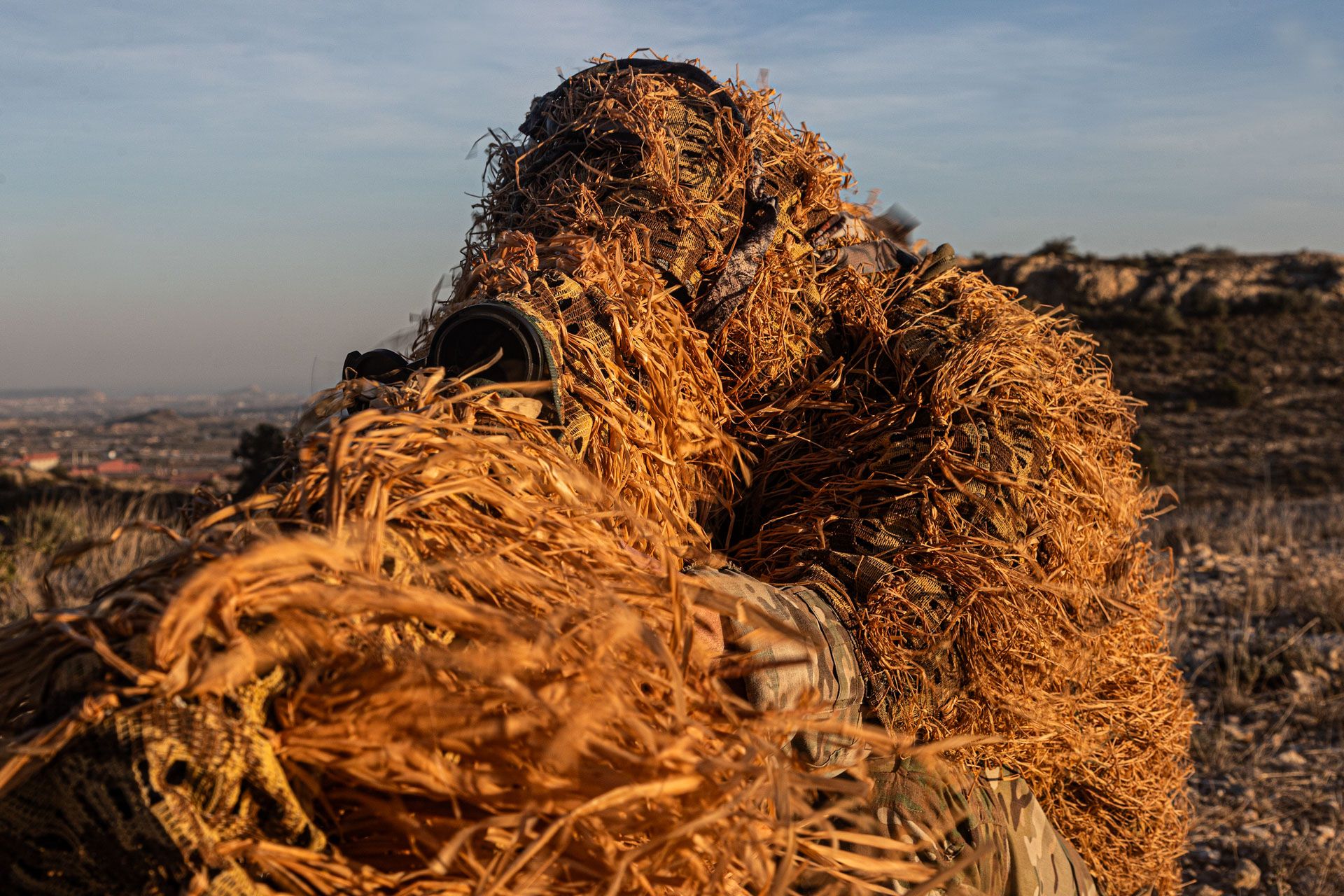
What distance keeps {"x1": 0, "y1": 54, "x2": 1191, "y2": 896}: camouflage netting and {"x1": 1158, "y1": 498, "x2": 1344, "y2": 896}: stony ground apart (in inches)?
35.1

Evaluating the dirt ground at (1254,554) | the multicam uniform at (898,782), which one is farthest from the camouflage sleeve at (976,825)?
the dirt ground at (1254,554)

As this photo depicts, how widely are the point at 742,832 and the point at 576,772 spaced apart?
18 cm

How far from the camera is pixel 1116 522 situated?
2070 millimetres

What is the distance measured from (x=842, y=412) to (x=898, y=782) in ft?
2.23

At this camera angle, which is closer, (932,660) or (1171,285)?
(932,660)

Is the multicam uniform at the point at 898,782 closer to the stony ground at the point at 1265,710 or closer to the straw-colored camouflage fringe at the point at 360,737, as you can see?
the straw-colored camouflage fringe at the point at 360,737

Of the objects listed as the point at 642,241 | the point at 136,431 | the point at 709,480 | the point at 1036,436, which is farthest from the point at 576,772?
the point at 136,431

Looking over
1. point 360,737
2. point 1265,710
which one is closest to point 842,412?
point 360,737

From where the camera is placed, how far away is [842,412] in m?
1.88

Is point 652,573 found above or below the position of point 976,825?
above

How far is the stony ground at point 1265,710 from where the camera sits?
12.1 ft

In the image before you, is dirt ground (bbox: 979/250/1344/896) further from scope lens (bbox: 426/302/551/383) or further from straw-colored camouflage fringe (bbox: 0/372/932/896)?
straw-colored camouflage fringe (bbox: 0/372/932/896)

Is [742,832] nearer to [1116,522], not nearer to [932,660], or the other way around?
[932,660]

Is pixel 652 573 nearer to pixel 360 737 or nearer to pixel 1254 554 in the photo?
pixel 360 737
